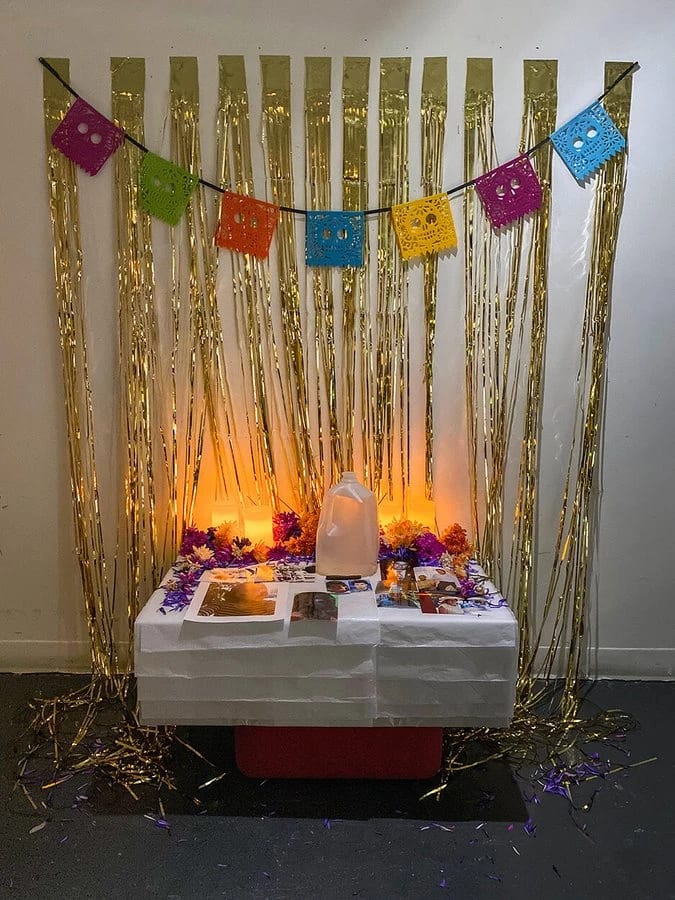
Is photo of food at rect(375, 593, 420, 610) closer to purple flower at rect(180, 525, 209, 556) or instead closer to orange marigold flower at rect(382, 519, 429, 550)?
orange marigold flower at rect(382, 519, 429, 550)

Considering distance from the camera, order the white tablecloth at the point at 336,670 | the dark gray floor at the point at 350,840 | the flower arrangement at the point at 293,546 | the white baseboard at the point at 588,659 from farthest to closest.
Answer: the white baseboard at the point at 588,659 → the flower arrangement at the point at 293,546 → the white tablecloth at the point at 336,670 → the dark gray floor at the point at 350,840

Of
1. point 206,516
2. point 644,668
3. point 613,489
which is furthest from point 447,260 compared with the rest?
point 644,668

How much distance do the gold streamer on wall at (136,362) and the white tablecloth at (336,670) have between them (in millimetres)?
549

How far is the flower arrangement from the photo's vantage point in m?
2.02

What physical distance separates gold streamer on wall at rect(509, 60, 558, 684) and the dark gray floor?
50cm

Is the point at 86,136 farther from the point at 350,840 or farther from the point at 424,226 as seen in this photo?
the point at 350,840

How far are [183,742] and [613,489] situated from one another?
1.41 m

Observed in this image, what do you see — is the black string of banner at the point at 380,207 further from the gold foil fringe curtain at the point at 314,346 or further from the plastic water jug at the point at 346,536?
the plastic water jug at the point at 346,536

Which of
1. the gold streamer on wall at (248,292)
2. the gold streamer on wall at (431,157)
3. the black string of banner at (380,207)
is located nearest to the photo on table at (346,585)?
the gold streamer on wall at (248,292)

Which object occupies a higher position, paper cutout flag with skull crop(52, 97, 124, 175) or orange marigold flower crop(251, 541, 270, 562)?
paper cutout flag with skull crop(52, 97, 124, 175)

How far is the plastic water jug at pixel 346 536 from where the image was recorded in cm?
194

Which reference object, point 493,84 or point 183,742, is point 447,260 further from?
point 183,742

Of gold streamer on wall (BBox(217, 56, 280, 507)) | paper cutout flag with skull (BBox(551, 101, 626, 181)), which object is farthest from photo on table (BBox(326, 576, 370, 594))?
paper cutout flag with skull (BBox(551, 101, 626, 181))

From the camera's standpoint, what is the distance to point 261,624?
1.70 metres
